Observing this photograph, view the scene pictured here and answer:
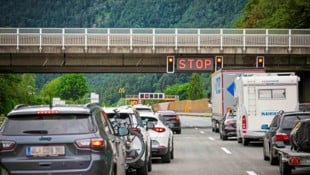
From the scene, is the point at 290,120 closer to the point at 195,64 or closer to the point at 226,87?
the point at 226,87

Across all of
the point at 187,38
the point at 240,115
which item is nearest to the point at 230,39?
the point at 187,38

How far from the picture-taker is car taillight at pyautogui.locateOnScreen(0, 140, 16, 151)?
11677mm

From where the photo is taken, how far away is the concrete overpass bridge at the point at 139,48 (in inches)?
2195

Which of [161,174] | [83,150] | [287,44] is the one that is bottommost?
[161,174]

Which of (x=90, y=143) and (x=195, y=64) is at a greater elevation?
(x=195, y=64)

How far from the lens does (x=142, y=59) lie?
58000mm

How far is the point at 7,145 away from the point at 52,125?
0.71m

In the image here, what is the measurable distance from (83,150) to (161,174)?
787cm

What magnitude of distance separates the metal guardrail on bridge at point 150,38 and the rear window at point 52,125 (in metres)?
43.9

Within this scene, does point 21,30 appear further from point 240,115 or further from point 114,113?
point 114,113

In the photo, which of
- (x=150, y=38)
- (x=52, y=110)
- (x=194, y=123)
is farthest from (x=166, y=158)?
(x=194, y=123)

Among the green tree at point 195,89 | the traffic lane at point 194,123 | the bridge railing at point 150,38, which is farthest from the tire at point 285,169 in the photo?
the green tree at point 195,89

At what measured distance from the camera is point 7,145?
1169 centimetres

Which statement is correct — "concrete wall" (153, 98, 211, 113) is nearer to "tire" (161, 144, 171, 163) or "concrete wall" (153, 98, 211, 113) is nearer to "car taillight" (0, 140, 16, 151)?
"tire" (161, 144, 171, 163)
